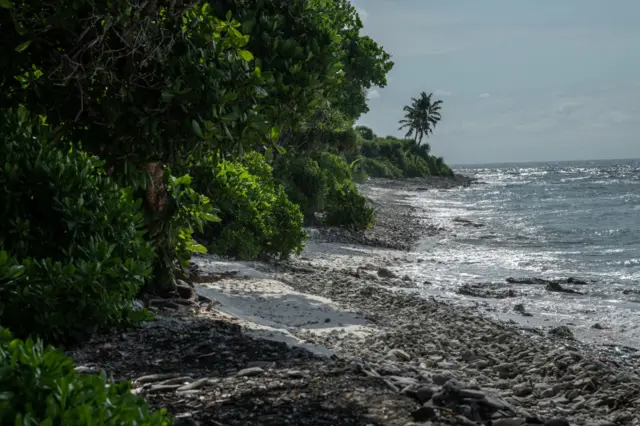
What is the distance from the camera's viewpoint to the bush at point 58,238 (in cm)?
618

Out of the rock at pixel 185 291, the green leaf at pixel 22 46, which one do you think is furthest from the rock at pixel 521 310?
the green leaf at pixel 22 46

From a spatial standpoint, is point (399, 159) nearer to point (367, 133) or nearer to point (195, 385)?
point (367, 133)

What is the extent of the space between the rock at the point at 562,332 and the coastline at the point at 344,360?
38 centimetres

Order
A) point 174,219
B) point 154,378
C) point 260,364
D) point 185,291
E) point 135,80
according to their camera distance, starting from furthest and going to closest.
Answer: point 185,291
point 174,219
point 135,80
point 260,364
point 154,378

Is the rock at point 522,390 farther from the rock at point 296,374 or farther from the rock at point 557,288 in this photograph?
the rock at point 557,288

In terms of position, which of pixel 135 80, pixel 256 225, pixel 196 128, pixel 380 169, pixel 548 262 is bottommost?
pixel 548 262

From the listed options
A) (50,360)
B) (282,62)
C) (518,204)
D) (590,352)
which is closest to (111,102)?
(282,62)

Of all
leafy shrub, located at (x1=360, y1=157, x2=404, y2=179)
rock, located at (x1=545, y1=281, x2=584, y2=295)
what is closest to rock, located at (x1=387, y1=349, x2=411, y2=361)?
rock, located at (x1=545, y1=281, x2=584, y2=295)

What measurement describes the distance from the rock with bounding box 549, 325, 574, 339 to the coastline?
0.38 m

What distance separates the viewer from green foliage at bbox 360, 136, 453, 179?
75875 millimetres

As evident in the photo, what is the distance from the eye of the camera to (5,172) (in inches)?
249

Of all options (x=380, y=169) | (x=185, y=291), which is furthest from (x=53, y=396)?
(x=380, y=169)

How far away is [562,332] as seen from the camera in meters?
12.1

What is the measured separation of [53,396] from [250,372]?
3.37m
